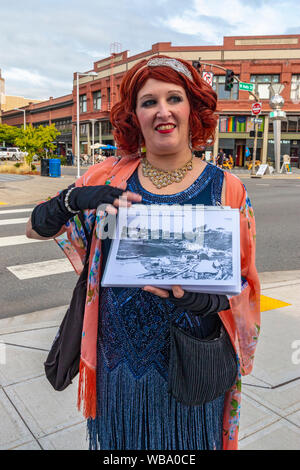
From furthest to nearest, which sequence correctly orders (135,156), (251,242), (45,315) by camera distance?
(45,315)
(135,156)
(251,242)

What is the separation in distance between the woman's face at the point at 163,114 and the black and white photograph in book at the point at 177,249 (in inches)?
13.8

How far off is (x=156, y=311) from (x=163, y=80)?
0.91 m

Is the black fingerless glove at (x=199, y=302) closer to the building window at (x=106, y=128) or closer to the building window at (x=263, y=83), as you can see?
the building window at (x=263, y=83)

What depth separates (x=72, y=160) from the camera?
42.8m

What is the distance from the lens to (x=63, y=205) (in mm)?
1567

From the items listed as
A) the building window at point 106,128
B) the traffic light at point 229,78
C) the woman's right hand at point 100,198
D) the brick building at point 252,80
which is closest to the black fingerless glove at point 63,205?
the woman's right hand at point 100,198

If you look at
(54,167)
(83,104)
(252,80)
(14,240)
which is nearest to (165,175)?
Result: (14,240)

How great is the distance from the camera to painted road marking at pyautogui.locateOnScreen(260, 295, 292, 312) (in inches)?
177

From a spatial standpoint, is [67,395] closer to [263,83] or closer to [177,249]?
[177,249]

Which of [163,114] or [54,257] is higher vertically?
[163,114]

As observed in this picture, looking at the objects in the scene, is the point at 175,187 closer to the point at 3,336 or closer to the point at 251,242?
the point at 251,242

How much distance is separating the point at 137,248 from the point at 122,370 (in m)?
0.58
